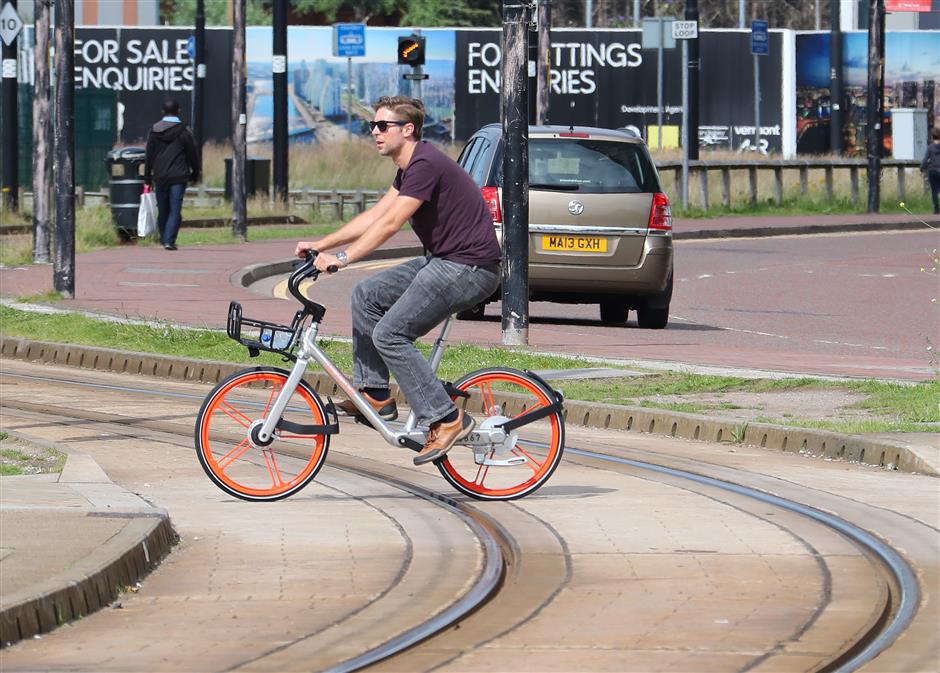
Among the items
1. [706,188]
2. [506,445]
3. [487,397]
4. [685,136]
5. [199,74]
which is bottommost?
[506,445]

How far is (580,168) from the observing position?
1803cm

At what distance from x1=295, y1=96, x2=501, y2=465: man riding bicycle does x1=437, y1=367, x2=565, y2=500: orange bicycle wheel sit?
10.4 inches

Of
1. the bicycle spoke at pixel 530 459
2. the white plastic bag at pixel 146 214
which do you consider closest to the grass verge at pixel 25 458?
the bicycle spoke at pixel 530 459

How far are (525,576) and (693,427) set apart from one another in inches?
170

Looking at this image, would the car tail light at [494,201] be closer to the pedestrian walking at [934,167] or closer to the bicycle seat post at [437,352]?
→ the bicycle seat post at [437,352]

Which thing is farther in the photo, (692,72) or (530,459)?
(692,72)

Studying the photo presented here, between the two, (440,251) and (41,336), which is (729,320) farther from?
(440,251)

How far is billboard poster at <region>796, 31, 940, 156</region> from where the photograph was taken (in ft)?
201

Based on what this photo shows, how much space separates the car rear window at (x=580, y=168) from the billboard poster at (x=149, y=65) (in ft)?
140

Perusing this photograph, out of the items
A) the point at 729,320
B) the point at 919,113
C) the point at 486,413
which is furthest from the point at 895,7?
the point at 486,413

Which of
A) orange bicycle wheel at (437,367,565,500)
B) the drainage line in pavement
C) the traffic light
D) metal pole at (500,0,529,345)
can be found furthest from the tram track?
the traffic light

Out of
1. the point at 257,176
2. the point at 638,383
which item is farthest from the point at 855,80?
the point at 638,383

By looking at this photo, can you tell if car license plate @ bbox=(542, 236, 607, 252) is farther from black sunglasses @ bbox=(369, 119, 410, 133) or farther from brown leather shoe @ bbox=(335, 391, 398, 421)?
black sunglasses @ bbox=(369, 119, 410, 133)

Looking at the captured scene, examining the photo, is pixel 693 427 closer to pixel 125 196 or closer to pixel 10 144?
pixel 125 196
